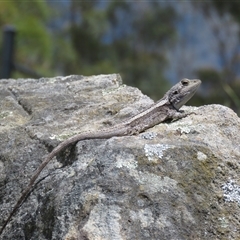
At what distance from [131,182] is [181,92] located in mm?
1675

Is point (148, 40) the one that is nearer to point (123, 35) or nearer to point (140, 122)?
point (123, 35)

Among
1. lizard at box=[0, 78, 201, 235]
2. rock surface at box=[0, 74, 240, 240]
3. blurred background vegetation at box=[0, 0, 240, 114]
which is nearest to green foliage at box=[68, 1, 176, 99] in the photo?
blurred background vegetation at box=[0, 0, 240, 114]

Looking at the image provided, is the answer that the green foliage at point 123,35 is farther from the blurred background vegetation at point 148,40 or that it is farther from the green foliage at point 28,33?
the green foliage at point 28,33

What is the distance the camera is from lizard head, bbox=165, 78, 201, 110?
488 cm

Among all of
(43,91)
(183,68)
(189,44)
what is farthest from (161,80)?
(43,91)

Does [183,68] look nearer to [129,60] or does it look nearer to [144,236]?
[129,60]

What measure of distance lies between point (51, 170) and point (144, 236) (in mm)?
839

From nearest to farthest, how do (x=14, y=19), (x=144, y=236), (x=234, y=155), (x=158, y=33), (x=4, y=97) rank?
1. (x=144, y=236)
2. (x=234, y=155)
3. (x=4, y=97)
4. (x=14, y=19)
5. (x=158, y=33)

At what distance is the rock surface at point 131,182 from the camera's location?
11.0 feet

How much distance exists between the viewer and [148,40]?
127 ft

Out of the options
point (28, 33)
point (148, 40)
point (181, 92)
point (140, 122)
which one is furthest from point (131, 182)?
point (148, 40)

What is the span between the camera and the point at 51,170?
3855mm

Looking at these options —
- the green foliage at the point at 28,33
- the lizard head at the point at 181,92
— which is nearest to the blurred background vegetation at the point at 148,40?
the green foliage at the point at 28,33

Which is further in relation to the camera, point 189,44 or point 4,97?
point 189,44
